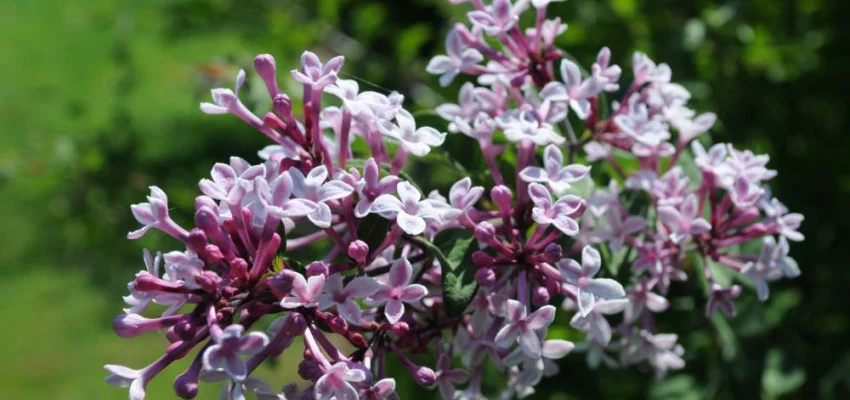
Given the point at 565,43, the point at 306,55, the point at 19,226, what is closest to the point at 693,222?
the point at 306,55

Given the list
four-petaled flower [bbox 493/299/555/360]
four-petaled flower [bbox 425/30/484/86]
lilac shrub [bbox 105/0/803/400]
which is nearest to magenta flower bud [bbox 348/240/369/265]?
lilac shrub [bbox 105/0/803/400]

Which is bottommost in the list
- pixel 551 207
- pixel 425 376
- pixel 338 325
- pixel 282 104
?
pixel 425 376

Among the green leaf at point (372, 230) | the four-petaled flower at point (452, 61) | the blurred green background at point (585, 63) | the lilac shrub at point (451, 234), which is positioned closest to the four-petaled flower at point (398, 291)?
the lilac shrub at point (451, 234)

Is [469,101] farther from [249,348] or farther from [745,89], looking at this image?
[745,89]

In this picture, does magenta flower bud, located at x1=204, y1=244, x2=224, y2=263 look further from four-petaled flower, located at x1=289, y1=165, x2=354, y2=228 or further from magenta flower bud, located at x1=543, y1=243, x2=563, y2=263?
magenta flower bud, located at x1=543, y1=243, x2=563, y2=263

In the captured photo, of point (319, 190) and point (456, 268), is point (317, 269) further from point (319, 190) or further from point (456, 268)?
point (456, 268)

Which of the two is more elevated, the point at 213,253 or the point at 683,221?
the point at 213,253

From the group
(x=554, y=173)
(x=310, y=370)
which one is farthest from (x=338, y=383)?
(x=554, y=173)

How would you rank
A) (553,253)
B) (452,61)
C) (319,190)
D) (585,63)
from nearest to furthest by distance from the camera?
(319,190) → (553,253) → (452,61) → (585,63)
